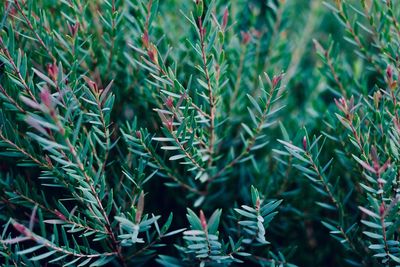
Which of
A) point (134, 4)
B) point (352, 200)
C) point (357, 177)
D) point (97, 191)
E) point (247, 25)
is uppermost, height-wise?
point (134, 4)

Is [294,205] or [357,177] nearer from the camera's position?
[357,177]

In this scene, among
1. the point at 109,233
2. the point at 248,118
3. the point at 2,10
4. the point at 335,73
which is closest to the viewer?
the point at 109,233

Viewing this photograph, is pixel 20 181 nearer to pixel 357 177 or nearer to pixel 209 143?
pixel 209 143

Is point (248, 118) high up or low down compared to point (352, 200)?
up

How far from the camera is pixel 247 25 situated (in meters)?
1.26

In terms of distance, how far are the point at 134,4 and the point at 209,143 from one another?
32 centimetres

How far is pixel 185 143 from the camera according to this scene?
875 millimetres

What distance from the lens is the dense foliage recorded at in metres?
0.76

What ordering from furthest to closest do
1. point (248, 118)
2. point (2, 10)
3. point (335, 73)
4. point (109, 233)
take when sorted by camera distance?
point (248, 118), point (335, 73), point (2, 10), point (109, 233)

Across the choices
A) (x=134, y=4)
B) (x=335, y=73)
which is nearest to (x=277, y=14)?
(x=335, y=73)

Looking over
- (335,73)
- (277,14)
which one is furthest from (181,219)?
(277,14)

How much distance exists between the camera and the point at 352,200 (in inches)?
41.5

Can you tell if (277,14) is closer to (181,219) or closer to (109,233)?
(181,219)

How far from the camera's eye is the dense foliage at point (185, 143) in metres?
0.76
